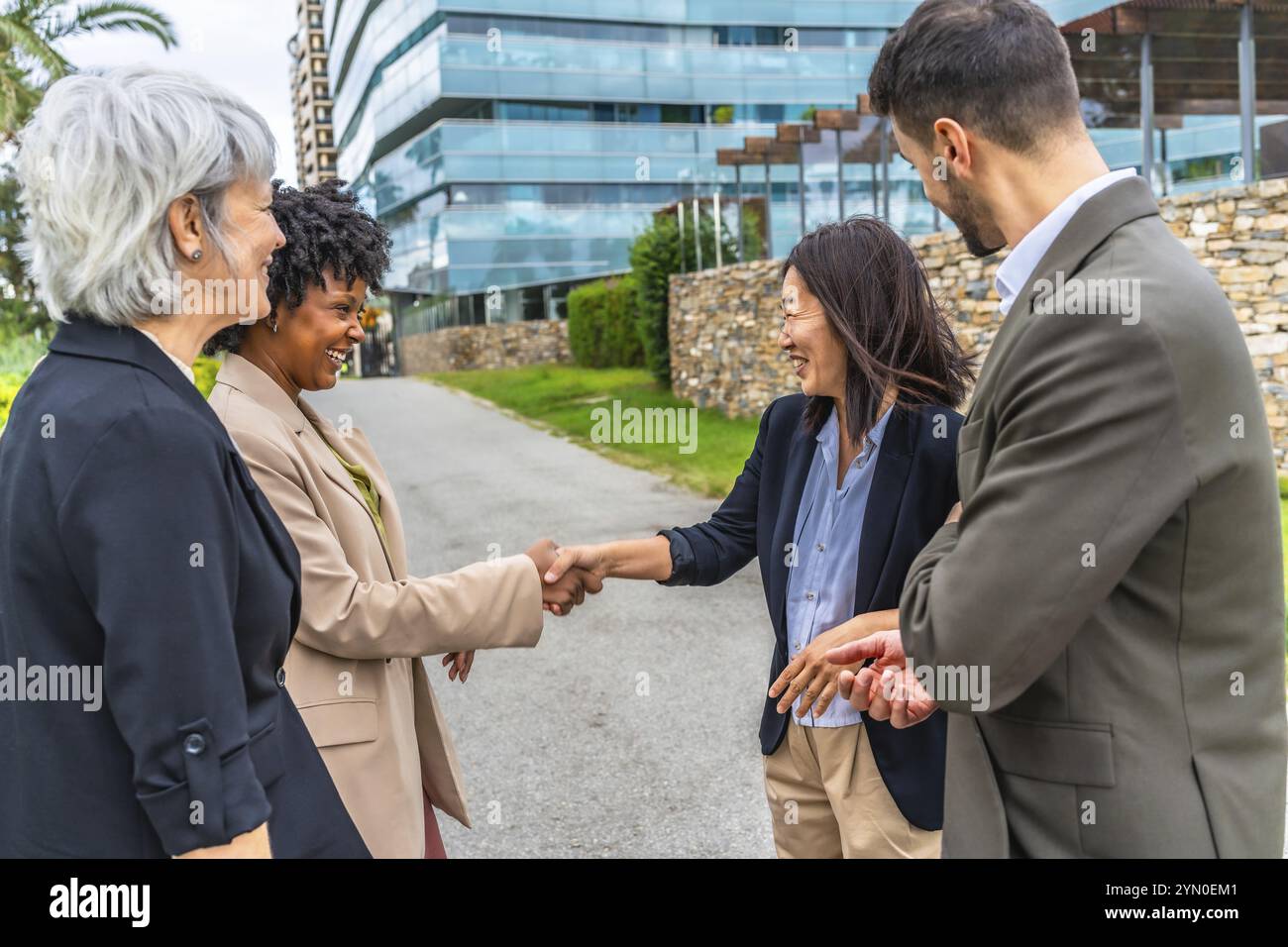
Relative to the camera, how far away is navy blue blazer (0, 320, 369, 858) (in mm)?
1415

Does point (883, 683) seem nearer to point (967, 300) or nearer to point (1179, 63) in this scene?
point (967, 300)

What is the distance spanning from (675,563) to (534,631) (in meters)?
Answer: 0.50

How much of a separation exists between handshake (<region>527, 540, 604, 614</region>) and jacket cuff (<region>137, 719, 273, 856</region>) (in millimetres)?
1383

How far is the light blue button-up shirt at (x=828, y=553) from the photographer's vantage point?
8.15 feet

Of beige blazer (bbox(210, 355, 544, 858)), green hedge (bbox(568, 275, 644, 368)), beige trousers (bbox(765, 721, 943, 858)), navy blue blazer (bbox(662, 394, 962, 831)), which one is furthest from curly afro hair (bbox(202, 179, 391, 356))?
green hedge (bbox(568, 275, 644, 368))

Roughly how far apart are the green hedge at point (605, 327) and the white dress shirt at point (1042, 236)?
1000 inches

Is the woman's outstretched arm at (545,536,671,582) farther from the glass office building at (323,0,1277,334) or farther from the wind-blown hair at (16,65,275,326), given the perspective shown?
the glass office building at (323,0,1277,334)

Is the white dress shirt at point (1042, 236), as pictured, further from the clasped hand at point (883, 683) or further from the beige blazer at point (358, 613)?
the beige blazer at point (358, 613)

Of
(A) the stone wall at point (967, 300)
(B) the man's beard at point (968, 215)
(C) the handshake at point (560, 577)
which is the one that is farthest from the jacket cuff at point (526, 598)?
(A) the stone wall at point (967, 300)

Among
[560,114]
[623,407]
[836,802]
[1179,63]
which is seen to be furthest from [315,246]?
[560,114]

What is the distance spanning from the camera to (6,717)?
1542 mm

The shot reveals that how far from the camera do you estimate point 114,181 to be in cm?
150

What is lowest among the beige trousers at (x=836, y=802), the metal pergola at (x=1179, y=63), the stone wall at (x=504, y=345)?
the beige trousers at (x=836, y=802)

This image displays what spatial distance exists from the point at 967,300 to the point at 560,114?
32952mm
